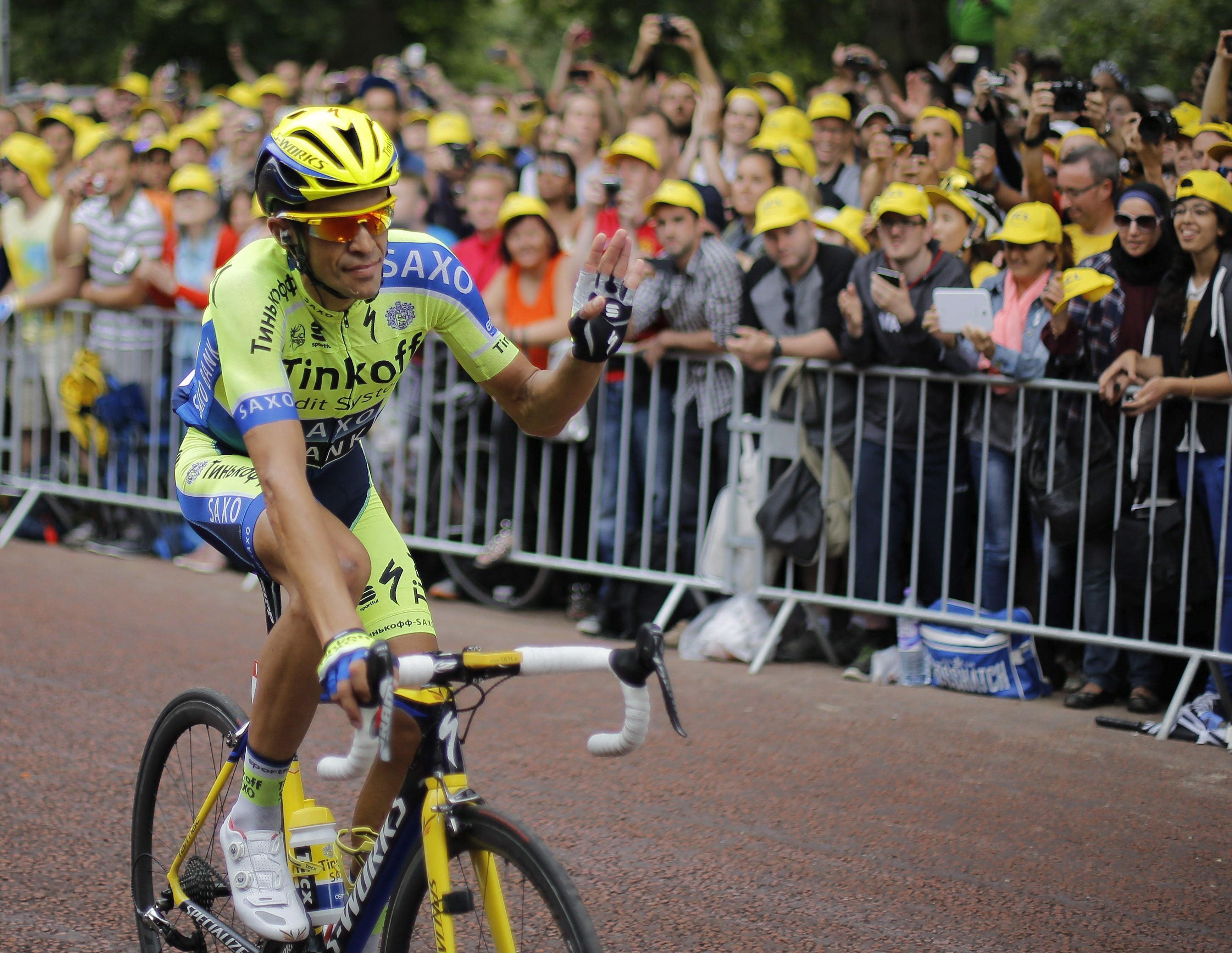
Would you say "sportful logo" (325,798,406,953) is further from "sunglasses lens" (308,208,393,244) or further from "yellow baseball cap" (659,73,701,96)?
"yellow baseball cap" (659,73,701,96)

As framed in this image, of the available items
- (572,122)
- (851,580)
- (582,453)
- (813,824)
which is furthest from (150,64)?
(813,824)

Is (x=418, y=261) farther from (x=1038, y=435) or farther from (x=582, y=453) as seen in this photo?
(x=582, y=453)

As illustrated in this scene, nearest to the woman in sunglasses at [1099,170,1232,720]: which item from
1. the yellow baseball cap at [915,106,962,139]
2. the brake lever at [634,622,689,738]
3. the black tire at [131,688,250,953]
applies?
the yellow baseball cap at [915,106,962,139]

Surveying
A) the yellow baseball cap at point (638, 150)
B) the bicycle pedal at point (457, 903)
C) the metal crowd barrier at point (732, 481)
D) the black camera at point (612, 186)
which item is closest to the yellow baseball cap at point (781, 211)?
the metal crowd barrier at point (732, 481)

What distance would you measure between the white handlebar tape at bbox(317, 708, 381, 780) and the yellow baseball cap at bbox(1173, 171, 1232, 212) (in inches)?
206

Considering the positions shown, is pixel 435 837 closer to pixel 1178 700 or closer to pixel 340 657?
pixel 340 657

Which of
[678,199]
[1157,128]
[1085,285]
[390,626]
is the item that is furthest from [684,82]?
[390,626]

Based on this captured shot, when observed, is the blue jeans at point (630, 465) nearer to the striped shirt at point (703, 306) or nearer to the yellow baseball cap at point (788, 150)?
the striped shirt at point (703, 306)

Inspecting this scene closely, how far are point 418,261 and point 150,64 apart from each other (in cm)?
2645

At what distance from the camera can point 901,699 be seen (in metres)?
6.91

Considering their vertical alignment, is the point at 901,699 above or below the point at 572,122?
below

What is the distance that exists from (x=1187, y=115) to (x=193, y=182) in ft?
21.3

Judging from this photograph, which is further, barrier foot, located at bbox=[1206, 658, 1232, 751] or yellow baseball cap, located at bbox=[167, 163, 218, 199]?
yellow baseball cap, located at bbox=[167, 163, 218, 199]

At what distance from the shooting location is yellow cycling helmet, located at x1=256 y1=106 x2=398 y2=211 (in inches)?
121
